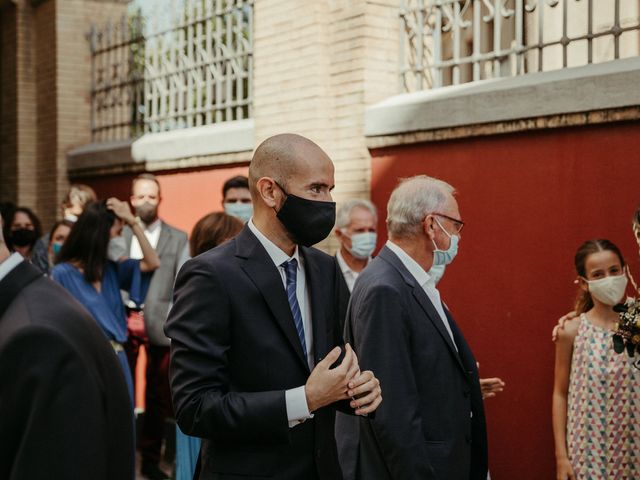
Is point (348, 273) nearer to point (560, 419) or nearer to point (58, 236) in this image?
point (560, 419)

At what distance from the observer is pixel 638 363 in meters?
4.33

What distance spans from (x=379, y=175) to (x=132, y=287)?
84.6 inches

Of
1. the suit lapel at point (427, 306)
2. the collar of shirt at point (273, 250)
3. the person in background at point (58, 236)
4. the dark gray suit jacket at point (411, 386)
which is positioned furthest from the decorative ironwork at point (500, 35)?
the collar of shirt at point (273, 250)

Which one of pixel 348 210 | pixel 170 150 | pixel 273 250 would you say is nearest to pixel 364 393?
pixel 273 250

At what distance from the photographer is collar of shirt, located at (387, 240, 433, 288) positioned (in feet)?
12.7

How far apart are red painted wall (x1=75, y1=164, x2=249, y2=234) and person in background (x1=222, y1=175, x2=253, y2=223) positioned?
1599 millimetres

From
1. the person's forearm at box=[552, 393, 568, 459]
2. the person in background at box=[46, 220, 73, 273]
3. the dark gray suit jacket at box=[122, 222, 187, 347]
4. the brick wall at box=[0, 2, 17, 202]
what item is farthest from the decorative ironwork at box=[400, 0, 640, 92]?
the brick wall at box=[0, 2, 17, 202]

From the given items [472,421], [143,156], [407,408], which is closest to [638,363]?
[472,421]

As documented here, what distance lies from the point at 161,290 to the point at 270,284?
4.71 metres

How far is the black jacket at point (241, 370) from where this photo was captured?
9.27 feet

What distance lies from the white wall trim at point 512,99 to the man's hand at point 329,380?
3.38 metres

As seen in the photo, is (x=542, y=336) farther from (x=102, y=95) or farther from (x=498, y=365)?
(x=102, y=95)

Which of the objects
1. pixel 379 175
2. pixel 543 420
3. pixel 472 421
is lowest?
pixel 543 420

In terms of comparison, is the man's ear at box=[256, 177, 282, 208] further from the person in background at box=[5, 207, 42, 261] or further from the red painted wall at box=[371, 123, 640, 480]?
the person in background at box=[5, 207, 42, 261]
